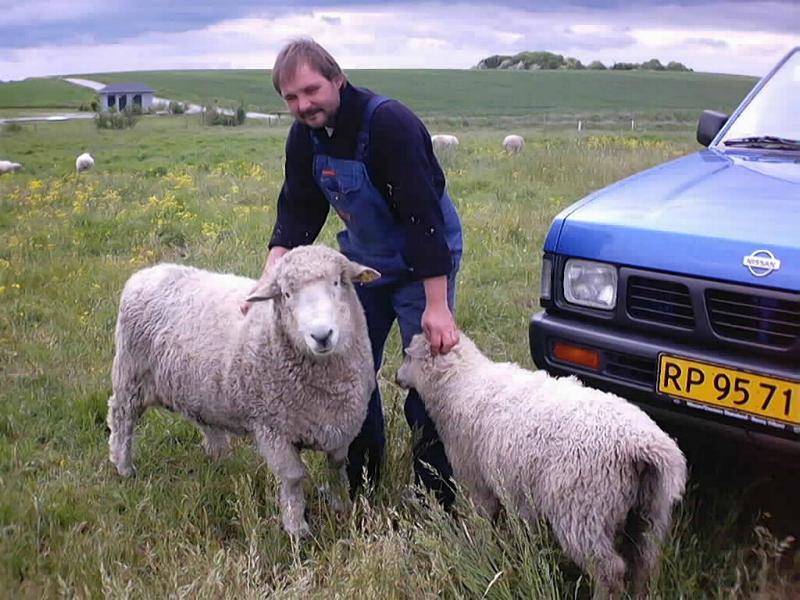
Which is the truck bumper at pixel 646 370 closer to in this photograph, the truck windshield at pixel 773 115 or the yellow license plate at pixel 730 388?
the yellow license plate at pixel 730 388

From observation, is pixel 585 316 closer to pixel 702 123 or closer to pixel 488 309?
pixel 702 123

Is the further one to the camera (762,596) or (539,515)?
(539,515)

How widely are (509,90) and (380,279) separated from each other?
2805 inches

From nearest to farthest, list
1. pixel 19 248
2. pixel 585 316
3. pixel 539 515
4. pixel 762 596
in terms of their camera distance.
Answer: pixel 762 596 → pixel 539 515 → pixel 585 316 → pixel 19 248

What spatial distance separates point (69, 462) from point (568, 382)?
2.76 metres

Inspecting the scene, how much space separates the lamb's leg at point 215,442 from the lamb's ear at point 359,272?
1481 millimetres

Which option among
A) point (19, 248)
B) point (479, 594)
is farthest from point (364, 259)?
point (19, 248)

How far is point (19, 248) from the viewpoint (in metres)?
8.52

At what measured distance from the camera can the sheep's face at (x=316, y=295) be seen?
314 centimetres

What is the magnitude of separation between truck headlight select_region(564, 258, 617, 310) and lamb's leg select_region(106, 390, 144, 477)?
243 centimetres

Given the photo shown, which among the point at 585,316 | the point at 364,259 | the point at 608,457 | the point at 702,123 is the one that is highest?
the point at 702,123

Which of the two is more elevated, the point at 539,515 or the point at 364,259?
the point at 364,259

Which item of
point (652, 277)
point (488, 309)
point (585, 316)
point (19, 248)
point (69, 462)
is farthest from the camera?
point (19, 248)

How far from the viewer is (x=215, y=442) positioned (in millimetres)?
4402
